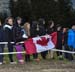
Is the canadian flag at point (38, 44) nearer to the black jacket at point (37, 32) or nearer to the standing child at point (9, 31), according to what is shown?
the black jacket at point (37, 32)

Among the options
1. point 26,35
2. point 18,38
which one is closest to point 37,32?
point 26,35

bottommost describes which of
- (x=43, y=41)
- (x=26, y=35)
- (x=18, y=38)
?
(x=43, y=41)

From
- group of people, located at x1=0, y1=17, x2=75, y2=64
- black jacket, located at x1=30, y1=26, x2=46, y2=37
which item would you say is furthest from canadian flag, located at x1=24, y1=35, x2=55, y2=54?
black jacket, located at x1=30, y1=26, x2=46, y2=37

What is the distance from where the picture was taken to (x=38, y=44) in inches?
634

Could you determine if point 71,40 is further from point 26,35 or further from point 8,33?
point 8,33

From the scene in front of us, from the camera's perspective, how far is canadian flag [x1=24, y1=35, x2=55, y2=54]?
1580 cm

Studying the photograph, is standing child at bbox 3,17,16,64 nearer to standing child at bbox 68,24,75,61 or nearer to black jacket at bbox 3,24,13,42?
black jacket at bbox 3,24,13,42

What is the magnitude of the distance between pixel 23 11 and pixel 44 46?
534 inches

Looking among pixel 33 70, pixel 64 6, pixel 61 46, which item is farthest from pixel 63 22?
pixel 33 70

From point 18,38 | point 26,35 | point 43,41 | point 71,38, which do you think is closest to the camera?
point 18,38

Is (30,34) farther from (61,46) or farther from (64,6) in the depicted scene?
(64,6)

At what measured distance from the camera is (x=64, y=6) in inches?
1160

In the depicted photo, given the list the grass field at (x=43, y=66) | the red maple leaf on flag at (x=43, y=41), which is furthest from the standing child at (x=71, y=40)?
the red maple leaf on flag at (x=43, y=41)

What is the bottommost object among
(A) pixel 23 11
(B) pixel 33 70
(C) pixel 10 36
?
(B) pixel 33 70
